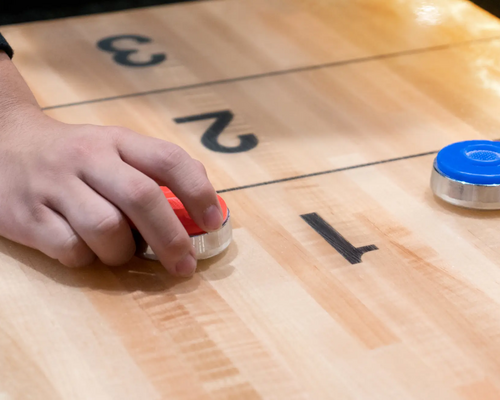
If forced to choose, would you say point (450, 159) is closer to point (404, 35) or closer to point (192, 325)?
point (192, 325)

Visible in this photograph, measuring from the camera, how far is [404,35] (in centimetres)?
142

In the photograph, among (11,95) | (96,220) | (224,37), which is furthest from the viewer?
(224,37)

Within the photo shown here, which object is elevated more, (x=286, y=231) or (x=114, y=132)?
(x=114, y=132)

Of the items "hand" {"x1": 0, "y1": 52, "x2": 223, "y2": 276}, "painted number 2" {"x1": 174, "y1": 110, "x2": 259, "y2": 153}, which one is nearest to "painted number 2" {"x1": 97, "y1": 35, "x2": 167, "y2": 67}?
"painted number 2" {"x1": 174, "y1": 110, "x2": 259, "y2": 153}

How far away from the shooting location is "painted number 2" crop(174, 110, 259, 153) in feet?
3.43

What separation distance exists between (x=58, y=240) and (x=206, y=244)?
6.1 inches

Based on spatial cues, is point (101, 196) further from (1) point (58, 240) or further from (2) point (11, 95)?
(2) point (11, 95)

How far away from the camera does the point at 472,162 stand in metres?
0.92

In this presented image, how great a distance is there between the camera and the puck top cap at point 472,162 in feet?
2.92

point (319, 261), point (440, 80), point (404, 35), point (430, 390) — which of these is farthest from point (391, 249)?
point (404, 35)

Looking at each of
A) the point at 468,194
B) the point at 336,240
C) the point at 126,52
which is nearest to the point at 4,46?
the point at 126,52

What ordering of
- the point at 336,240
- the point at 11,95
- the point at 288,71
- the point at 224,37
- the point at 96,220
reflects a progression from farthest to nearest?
1. the point at 224,37
2. the point at 288,71
3. the point at 11,95
4. the point at 336,240
5. the point at 96,220

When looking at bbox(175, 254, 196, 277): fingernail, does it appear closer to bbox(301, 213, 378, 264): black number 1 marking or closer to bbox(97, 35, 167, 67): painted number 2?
bbox(301, 213, 378, 264): black number 1 marking

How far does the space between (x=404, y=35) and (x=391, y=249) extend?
72cm
